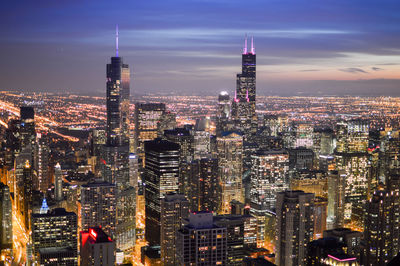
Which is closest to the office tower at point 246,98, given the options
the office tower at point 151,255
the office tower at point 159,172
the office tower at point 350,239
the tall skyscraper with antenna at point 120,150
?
the tall skyscraper with antenna at point 120,150

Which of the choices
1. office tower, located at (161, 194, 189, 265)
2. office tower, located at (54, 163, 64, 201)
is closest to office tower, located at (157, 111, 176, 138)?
office tower, located at (54, 163, 64, 201)

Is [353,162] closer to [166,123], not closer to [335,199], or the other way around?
[335,199]

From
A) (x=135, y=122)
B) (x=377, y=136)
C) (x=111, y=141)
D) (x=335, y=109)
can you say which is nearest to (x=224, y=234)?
(x=335, y=109)

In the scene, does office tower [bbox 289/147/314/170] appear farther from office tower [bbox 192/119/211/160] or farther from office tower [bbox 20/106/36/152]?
office tower [bbox 20/106/36/152]

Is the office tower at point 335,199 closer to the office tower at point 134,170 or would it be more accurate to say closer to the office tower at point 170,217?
the office tower at point 170,217

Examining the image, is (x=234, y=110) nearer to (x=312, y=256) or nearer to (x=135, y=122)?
(x=135, y=122)

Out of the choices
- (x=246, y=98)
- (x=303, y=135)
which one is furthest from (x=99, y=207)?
(x=246, y=98)
